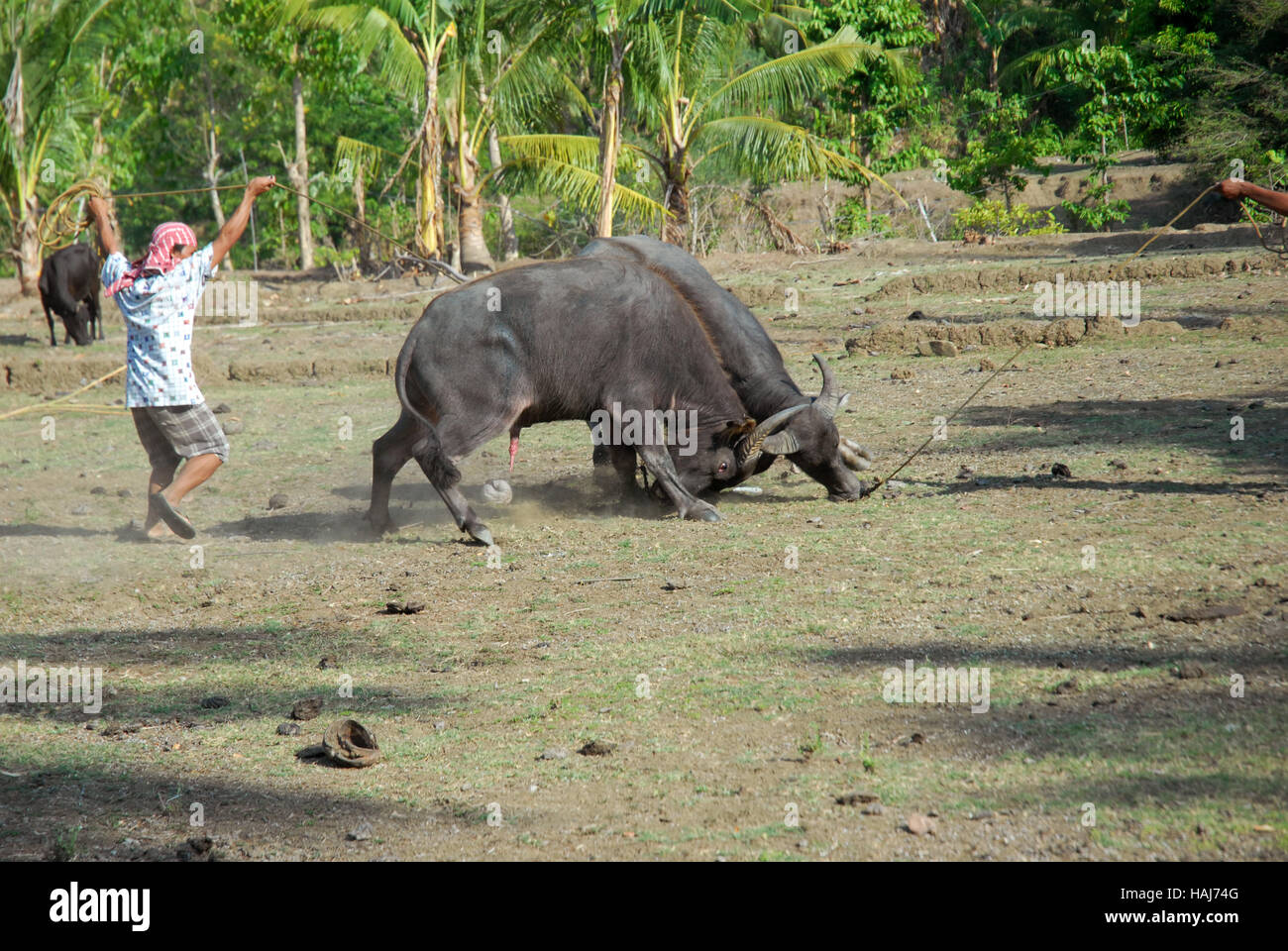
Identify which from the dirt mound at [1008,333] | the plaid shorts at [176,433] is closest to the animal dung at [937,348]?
the dirt mound at [1008,333]

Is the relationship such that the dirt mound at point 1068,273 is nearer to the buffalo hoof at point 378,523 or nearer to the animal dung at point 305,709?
the buffalo hoof at point 378,523

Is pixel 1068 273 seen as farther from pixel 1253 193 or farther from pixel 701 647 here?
pixel 701 647

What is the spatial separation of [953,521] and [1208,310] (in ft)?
29.7

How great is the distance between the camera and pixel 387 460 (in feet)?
27.3

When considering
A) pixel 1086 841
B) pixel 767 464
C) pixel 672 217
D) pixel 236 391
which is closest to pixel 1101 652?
pixel 1086 841

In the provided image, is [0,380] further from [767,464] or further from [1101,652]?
[1101,652]

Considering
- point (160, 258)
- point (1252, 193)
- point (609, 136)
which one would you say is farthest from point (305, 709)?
point (609, 136)

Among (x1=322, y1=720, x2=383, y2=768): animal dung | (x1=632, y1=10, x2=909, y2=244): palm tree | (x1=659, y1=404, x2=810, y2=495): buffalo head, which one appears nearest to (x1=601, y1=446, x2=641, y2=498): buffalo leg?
(x1=659, y1=404, x2=810, y2=495): buffalo head

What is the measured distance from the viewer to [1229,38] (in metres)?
24.8

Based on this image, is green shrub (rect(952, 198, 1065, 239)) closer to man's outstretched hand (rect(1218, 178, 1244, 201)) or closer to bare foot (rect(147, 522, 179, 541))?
man's outstretched hand (rect(1218, 178, 1244, 201))

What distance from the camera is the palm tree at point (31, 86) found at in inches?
883

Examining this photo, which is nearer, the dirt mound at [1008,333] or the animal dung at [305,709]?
the animal dung at [305,709]

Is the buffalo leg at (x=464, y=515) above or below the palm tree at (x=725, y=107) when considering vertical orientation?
below

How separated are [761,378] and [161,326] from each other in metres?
3.92
